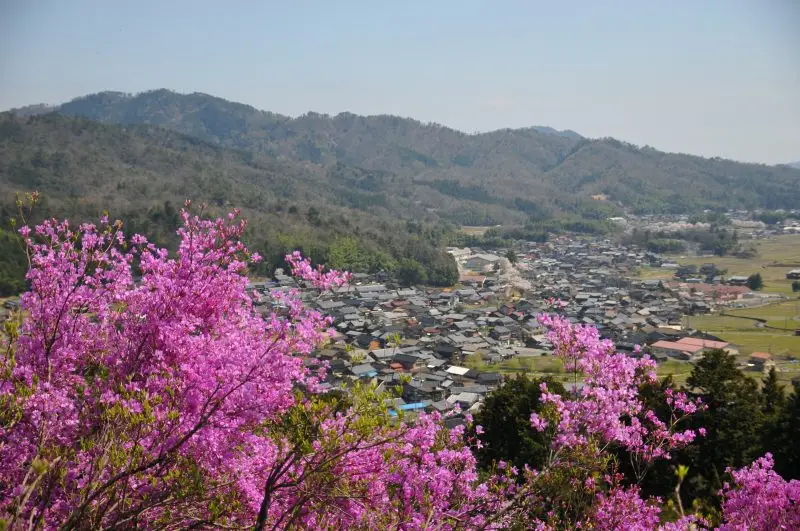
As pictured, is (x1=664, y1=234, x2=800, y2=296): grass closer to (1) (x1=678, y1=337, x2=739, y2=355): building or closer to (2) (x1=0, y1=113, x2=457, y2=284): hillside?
(1) (x1=678, y1=337, x2=739, y2=355): building

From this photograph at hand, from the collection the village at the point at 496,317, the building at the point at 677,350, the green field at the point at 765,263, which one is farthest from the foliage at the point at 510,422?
the green field at the point at 765,263

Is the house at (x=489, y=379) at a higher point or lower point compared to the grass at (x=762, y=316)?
lower

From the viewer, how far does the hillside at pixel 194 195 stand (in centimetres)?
6297

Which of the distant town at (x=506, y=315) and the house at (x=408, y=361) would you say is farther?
the house at (x=408, y=361)

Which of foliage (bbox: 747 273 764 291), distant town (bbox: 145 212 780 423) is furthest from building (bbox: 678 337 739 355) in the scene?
foliage (bbox: 747 273 764 291)

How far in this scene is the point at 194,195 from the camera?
82750 millimetres

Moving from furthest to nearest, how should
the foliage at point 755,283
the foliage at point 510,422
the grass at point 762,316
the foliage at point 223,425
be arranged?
the foliage at point 755,283, the grass at point 762,316, the foliage at point 510,422, the foliage at point 223,425

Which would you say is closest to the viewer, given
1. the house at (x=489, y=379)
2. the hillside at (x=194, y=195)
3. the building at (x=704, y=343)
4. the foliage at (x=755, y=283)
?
the house at (x=489, y=379)

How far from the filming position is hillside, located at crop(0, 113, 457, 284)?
2479 inches

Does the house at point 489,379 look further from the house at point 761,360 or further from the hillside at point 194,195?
the hillside at point 194,195

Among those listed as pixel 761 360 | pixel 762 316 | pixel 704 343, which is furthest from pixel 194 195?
pixel 761 360

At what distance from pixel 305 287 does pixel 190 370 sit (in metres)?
2.73

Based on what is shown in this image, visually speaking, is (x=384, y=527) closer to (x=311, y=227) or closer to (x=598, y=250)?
(x=311, y=227)

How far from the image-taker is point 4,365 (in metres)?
4.68
